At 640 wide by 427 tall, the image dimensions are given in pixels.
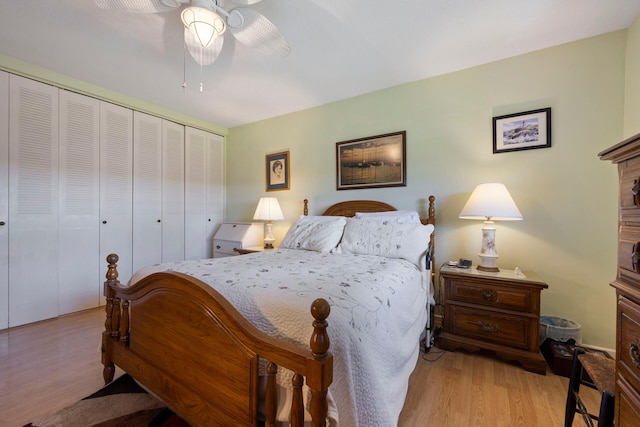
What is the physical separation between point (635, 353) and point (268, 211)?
2.99 meters

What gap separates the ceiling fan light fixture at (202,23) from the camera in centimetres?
147

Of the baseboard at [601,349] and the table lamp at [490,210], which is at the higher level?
the table lamp at [490,210]

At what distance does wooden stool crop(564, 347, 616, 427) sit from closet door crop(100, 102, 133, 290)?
12.6 feet

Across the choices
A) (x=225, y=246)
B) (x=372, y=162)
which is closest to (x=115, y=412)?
(x=225, y=246)

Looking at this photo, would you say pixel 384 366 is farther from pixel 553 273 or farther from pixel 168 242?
pixel 168 242

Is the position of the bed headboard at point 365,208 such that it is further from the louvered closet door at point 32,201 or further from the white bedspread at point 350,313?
the louvered closet door at point 32,201

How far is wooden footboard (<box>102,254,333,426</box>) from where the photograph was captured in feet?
2.55

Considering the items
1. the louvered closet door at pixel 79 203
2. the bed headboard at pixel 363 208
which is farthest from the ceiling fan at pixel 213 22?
the louvered closet door at pixel 79 203

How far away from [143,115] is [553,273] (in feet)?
14.7

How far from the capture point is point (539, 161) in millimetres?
2129

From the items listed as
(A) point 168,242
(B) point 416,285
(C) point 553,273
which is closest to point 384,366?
(B) point 416,285

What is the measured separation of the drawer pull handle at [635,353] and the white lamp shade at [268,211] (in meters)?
2.94

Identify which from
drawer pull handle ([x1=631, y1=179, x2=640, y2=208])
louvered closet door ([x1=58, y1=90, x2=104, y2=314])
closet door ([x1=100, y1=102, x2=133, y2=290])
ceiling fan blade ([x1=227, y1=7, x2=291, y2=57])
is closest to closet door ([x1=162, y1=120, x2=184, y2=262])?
→ closet door ([x1=100, y1=102, x2=133, y2=290])

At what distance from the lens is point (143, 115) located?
10.7 ft
